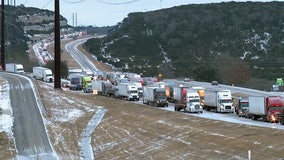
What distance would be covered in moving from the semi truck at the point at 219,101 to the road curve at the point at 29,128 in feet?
80.0

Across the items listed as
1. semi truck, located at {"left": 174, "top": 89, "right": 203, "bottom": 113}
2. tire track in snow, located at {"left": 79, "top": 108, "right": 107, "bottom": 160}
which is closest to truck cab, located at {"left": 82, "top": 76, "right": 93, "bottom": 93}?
semi truck, located at {"left": 174, "top": 89, "right": 203, "bottom": 113}

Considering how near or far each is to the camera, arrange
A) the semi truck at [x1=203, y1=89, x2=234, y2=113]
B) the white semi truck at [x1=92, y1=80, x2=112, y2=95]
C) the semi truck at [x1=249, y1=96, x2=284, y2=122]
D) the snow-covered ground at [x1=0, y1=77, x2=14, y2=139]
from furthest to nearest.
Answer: the white semi truck at [x1=92, y1=80, x2=112, y2=95], the semi truck at [x1=203, y1=89, x2=234, y2=113], the semi truck at [x1=249, y1=96, x2=284, y2=122], the snow-covered ground at [x1=0, y1=77, x2=14, y2=139]

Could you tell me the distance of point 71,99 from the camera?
3036 inches

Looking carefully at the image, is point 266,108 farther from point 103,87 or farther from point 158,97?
point 103,87

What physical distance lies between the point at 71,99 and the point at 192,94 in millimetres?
18180

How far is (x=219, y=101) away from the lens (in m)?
71.4

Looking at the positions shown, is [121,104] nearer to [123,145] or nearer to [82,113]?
[82,113]

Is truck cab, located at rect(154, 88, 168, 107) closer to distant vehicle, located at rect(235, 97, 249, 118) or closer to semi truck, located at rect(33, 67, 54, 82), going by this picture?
distant vehicle, located at rect(235, 97, 249, 118)

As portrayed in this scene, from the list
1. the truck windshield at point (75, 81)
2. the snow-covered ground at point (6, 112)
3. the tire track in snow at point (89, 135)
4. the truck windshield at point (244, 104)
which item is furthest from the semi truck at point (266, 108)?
the truck windshield at point (75, 81)

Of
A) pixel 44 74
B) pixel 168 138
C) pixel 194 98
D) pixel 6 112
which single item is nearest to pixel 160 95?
pixel 194 98

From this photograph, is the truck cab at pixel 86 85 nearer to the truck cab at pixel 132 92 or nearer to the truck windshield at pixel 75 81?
the truck windshield at pixel 75 81

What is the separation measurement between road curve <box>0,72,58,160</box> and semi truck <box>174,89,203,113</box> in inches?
767

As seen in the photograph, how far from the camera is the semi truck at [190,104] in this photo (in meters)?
68.1

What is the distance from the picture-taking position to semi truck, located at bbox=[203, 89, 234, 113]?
70.9m
